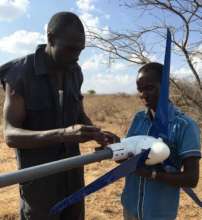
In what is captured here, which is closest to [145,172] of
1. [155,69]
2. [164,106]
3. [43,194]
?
[164,106]

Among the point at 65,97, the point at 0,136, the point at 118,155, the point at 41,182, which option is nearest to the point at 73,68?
the point at 65,97

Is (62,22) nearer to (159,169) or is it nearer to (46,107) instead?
(46,107)

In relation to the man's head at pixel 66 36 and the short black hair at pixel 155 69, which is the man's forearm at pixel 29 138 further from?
the short black hair at pixel 155 69

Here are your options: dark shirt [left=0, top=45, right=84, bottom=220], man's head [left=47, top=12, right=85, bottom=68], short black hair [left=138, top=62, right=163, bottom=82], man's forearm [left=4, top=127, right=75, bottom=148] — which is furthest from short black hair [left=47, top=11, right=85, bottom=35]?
man's forearm [left=4, top=127, right=75, bottom=148]

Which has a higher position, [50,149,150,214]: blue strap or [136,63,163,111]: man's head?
[136,63,163,111]: man's head

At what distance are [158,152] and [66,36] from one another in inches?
32.5

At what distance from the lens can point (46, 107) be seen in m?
2.56

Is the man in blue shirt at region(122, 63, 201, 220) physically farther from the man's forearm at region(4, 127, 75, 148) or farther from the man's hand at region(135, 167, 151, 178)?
the man's forearm at region(4, 127, 75, 148)

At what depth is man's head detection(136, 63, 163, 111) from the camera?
7.93ft

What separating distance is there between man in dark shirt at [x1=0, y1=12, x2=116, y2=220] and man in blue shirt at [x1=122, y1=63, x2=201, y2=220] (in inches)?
13.4

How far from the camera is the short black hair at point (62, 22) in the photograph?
2.37 metres

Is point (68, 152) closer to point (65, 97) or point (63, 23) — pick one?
point (65, 97)

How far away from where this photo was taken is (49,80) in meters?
2.59

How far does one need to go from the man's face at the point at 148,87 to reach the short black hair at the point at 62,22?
404mm
